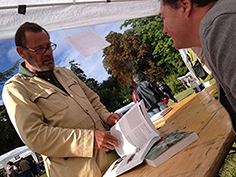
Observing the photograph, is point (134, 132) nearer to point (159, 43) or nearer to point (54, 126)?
point (54, 126)

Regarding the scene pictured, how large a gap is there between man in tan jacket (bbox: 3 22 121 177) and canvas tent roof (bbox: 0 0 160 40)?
20.4 inches

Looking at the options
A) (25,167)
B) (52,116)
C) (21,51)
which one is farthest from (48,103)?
(25,167)

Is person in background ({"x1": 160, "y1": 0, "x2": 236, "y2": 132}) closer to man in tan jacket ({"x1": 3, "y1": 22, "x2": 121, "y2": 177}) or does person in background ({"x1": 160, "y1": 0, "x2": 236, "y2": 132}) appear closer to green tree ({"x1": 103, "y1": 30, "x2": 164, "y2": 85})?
man in tan jacket ({"x1": 3, "y1": 22, "x2": 121, "y2": 177})

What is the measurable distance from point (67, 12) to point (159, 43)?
650 inches

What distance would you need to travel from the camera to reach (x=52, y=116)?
1276 millimetres

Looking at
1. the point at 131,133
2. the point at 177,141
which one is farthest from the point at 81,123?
the point at 177,141

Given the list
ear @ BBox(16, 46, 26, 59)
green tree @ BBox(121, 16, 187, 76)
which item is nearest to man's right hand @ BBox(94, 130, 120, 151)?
ear @ BBox(16, 46, 26, 59)

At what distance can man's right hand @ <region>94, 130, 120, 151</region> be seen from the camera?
1146mm

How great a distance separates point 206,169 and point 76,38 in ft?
5.97

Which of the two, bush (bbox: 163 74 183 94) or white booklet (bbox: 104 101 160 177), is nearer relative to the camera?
white booklet (bbox: 104 101 160 177)

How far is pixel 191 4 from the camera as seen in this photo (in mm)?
742

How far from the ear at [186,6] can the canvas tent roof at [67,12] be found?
1746 millimetres

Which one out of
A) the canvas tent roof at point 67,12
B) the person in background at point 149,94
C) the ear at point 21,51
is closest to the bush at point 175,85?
the person in background at point 149,94

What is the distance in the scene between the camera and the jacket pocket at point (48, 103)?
4.19ft
